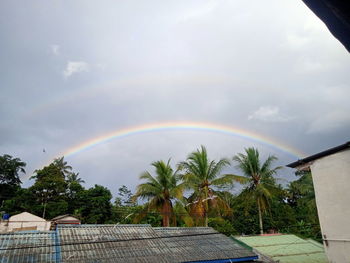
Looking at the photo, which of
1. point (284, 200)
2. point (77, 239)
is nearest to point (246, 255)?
point (77, 239)

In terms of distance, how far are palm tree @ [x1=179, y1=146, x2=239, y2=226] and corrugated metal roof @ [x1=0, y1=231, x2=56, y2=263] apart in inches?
484

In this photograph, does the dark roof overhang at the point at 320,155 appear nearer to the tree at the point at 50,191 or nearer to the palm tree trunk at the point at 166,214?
the palm tree trunk at the point at 166,214

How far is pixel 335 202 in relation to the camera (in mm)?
9352

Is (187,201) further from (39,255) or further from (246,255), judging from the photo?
(39,255)

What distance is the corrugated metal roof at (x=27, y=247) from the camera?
26.1ft

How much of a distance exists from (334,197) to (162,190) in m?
13.6

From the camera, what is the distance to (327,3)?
40.5 inches

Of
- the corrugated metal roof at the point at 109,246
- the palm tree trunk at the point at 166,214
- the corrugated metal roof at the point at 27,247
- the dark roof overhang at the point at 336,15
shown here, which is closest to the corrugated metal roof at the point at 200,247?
the corrugated metal roof at the point at 109,246

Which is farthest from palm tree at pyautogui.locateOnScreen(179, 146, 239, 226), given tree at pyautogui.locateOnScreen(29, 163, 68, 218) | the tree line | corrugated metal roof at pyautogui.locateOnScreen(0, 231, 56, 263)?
tree at pyautogui.locateOnScreen(29, 163, 68, 218)

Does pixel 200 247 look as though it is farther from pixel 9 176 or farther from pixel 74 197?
pixel 9 176

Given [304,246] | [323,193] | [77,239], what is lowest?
[304,246]

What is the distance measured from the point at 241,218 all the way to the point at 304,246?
1455 cm

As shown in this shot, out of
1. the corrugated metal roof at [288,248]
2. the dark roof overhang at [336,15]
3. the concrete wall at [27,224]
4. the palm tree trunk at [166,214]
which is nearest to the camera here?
the dark roof overhang at [336,15]

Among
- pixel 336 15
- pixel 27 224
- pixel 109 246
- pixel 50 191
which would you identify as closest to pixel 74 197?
pixel 50 191
